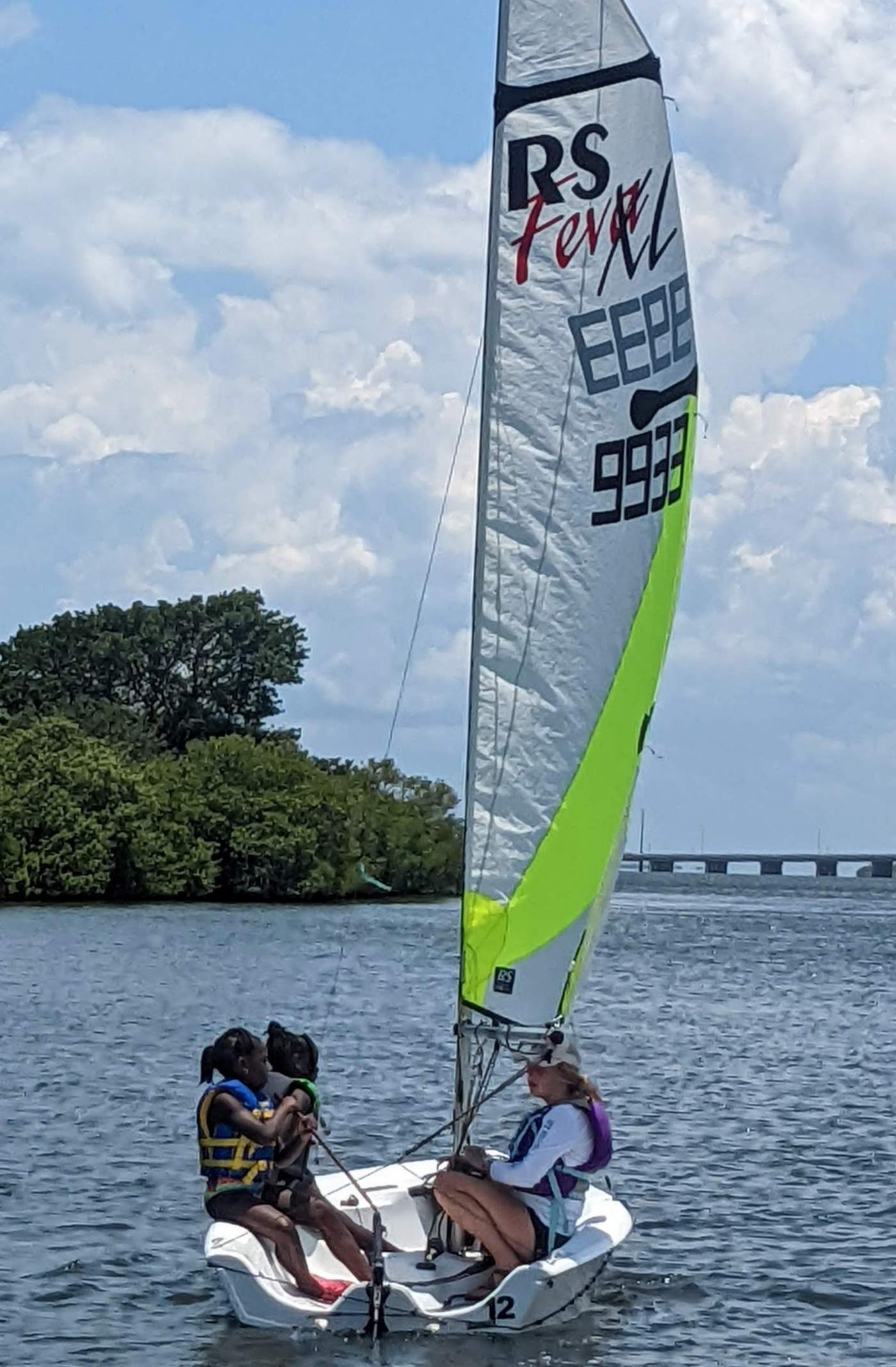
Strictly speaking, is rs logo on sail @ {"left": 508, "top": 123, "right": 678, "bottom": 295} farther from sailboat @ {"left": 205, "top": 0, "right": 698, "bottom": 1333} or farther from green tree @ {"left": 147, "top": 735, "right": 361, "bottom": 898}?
green tree @ {"left": 147, "top": 735, "right": 361, "bottom": 898}

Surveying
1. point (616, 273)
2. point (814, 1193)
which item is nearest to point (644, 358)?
point (616, 273)

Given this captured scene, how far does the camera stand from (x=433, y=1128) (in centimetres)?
2150

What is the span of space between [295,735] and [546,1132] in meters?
78.5

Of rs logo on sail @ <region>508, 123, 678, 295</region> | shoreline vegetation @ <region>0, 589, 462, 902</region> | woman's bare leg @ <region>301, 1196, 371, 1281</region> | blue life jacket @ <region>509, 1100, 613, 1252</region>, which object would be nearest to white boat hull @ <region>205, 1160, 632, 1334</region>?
woman's bare leg @ <region>301, 1196, 371, 1281</region>

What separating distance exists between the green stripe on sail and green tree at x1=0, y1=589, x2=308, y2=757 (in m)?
77.7

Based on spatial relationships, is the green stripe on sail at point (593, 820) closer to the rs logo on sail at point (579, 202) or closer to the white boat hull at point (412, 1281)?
the rs logo on sail at point (579, 202)

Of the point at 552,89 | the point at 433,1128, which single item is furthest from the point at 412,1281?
the point at 433,1128

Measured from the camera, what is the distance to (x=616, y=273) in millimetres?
12633

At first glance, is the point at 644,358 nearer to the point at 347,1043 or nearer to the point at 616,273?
the point at 616,273

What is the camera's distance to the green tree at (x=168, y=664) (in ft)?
297

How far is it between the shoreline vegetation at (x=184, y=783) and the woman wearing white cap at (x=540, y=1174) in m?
48.8

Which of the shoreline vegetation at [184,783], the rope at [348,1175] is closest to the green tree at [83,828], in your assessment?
the shoreline vegetation at [184,783]

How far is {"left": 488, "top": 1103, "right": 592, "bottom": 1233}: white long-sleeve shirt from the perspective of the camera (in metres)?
12.0

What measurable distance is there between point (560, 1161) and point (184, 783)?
220 ft
